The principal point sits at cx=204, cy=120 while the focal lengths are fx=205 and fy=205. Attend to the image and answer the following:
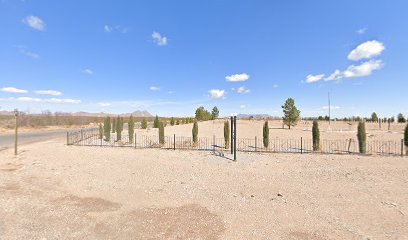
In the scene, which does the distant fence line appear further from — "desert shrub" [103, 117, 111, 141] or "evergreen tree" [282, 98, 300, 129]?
"evergreen tree" [282, 98, 300, 129]

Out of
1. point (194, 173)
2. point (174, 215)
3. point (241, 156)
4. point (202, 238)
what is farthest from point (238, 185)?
point (241, 156)

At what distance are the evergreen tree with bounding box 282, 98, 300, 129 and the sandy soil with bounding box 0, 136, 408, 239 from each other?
86.3 feet

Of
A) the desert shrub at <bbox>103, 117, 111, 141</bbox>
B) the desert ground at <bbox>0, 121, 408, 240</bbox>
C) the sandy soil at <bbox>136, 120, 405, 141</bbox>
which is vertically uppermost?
the desert shrub at <bbox>103, 117, 111, 141</bbox>

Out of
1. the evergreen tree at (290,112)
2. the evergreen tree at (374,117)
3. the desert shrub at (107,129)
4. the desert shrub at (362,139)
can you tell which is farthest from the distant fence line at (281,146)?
the evergreen tree at (374,117)

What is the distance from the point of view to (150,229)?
4617 millimetres

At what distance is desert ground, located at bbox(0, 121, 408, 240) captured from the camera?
15.0 feet

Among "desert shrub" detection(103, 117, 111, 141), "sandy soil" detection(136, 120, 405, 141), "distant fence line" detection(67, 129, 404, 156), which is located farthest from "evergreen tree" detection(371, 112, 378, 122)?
"desert shrub" detection(103, 117, 111, 141)

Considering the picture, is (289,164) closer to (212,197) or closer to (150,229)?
(212,197)

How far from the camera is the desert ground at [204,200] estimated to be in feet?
15.0

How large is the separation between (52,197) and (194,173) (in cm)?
519

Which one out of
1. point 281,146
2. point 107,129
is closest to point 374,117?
point 281,146

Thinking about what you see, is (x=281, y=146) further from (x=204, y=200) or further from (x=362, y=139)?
(x=204, y=200)

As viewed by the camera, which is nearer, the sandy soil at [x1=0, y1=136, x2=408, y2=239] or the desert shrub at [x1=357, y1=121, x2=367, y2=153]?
the sandy soil at [x1=0, y1=136, x2=408, y2=239]

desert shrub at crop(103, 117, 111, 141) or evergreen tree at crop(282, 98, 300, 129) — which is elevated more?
evergreen tree at crop(282, 98, 300, 129)
